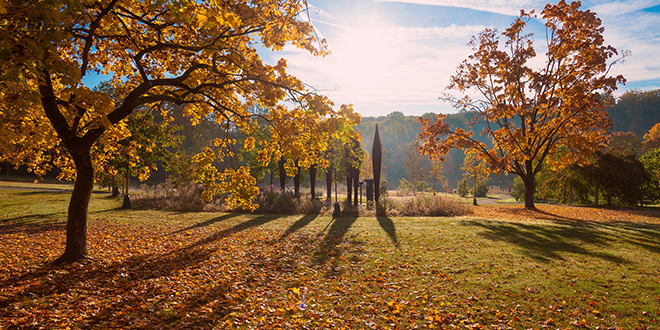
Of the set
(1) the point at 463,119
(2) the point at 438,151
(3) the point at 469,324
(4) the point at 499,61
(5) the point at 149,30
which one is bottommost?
(3) the point at 469,324

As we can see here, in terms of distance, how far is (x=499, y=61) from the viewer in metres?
17.2

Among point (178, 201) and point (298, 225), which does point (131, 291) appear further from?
point (178, 201)

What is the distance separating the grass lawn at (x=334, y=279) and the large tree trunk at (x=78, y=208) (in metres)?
0.35

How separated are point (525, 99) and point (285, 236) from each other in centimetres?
1548

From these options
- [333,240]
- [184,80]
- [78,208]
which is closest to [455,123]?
[333,240]

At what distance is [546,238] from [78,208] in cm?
1218

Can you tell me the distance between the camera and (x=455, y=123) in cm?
12619

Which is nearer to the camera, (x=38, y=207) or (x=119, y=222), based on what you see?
Answer: (x=119, y=222)

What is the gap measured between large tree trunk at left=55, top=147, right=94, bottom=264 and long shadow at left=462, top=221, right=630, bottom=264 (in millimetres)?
10268

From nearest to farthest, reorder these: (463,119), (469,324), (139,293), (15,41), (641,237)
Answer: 1. (15,41)
2. (469,324)
3. (139,293)
4. (641,237)
5. (463,119)

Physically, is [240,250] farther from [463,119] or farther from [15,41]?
[463,119]

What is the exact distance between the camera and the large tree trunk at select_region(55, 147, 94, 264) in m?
6.33

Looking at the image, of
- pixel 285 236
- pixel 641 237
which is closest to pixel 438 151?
pixel 641 237

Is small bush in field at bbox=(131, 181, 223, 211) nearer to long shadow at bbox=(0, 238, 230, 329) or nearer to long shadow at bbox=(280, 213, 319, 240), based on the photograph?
long shadow at bbox=(280, 213, 319, 240)
